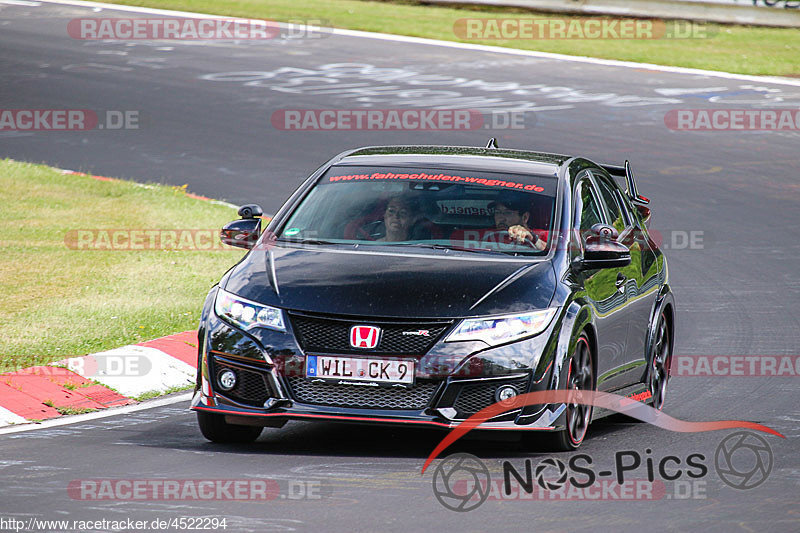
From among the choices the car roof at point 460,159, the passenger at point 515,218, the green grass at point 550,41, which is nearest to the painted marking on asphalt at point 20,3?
the green grass at point 550,41

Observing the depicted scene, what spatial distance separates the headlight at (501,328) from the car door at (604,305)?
0.67 metres

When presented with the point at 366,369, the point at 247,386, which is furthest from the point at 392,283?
the point at 247,386

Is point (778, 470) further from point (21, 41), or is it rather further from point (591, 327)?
point (21, 41)

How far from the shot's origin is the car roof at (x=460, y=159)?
8594 mm

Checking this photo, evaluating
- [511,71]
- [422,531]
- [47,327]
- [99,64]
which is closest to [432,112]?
[511,71]

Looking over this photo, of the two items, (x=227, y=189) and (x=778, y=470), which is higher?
(x=778, y=470)

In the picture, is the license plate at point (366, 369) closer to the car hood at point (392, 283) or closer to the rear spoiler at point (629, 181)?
the car hood at point (392, 283)

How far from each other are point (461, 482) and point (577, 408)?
122 centimetres

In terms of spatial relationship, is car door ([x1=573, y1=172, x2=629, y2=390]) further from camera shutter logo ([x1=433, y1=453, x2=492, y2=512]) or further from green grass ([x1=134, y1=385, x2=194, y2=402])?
green grass ([x1=134, y1=385, x2=194, y2=402])

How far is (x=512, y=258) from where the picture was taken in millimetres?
7789

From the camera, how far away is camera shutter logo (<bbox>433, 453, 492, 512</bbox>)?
633cm

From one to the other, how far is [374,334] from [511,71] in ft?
59.5

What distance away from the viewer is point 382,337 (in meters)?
7.07

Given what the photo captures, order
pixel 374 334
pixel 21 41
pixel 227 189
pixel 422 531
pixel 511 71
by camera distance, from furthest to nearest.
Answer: pixel 21 41, pixel 511 71, pixel 227 189, pixel 374 334, pixel 422 531
